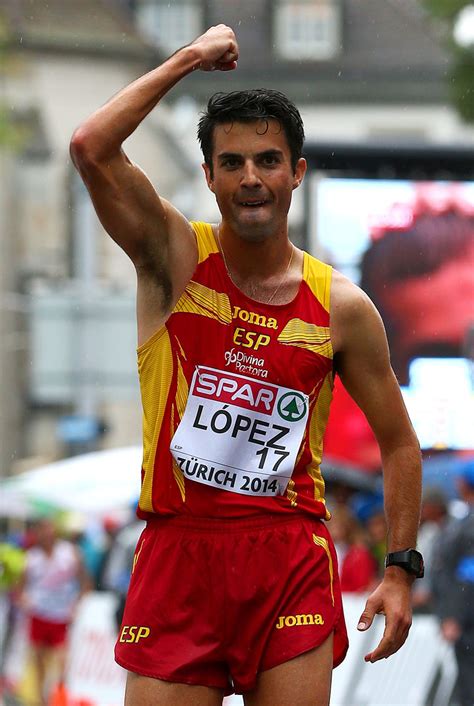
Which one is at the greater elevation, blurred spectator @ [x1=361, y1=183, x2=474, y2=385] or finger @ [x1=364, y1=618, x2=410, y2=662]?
finger @ [x1=364, y1=618, x2=410, y2=662]

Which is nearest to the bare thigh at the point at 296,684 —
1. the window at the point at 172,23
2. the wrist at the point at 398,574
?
the wrist at the point at 398,574

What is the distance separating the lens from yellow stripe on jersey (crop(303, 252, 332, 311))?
13.1ft

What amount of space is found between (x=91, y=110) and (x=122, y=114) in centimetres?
1261

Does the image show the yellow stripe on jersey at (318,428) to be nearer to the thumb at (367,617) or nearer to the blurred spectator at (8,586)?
the thumb at (367,617)

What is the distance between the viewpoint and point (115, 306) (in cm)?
1473

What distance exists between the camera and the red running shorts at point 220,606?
12.5 ft

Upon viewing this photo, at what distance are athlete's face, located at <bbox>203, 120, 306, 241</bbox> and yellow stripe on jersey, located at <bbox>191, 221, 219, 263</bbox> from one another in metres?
0.11

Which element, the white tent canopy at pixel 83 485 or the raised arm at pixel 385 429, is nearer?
the raised arm at pixel 385 429

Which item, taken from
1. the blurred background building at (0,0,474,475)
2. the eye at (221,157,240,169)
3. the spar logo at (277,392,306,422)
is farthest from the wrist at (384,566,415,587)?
the blurred background building at (0,0,474,475)

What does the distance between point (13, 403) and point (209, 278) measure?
38.9 feet

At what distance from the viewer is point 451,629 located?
30.2 ft

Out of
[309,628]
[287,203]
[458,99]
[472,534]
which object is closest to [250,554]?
[309,628]

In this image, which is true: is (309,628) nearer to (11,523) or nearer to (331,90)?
(11,523)

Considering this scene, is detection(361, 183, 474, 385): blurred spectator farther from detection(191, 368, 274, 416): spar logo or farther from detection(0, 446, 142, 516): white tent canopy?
detection(191, 368, 274, 416): spar logo
